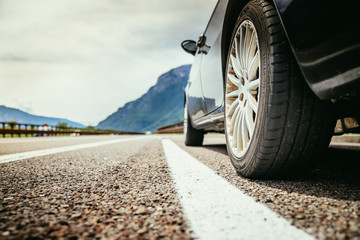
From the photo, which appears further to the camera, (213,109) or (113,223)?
(213,109)

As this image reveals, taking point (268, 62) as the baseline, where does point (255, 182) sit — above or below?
below

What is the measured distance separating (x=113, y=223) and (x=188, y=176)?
838 millimetres

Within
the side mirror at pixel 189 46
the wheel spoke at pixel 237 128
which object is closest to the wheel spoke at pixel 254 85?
the wheel spoke at pixel 237 128

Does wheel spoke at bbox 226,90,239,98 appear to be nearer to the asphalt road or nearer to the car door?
the car door

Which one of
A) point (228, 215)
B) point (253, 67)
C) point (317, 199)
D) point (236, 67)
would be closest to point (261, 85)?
point (253, 67)

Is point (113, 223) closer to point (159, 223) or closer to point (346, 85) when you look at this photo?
point (159, 223)

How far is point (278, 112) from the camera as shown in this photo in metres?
1.29

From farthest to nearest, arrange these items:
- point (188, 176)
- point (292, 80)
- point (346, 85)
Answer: point (188, 176) → point (292, 80) → point (346, 85)

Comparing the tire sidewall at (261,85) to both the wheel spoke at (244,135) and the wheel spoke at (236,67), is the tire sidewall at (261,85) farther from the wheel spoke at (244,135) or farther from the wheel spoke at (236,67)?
the wheel spoke at (236,67)

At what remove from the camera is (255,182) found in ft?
4.69

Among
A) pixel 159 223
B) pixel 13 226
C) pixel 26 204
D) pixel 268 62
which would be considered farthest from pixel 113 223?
pixel 268 62

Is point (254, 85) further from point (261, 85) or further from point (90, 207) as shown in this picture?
point (90, 207)

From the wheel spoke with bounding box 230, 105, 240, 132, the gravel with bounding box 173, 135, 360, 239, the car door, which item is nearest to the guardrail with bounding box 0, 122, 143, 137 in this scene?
the car door

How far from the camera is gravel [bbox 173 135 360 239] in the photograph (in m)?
0.76
